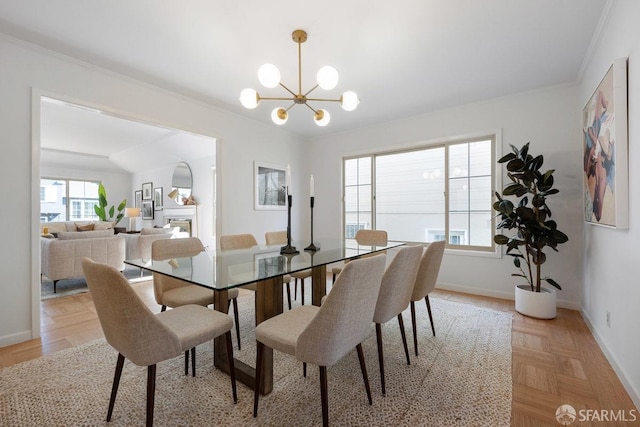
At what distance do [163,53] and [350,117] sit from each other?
244 centimetres

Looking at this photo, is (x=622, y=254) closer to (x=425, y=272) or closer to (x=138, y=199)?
(x=425, y=272)

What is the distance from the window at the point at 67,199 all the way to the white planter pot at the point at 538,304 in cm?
1070

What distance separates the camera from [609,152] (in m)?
1.88

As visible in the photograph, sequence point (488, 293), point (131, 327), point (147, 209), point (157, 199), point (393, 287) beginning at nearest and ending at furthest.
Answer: point (131, 327)
point (393, 287)
point (488, 293)
point (157, 199)
point (147, 209)

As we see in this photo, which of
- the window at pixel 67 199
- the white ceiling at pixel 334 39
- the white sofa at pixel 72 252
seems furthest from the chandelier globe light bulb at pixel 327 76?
the window at pixel 67 199

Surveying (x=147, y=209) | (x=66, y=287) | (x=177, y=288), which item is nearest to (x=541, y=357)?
(x=177, y=288)

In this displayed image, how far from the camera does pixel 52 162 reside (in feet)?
24.4

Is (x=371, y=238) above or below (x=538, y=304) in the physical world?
above

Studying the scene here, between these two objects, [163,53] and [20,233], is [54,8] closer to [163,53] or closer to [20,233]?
[163,53]

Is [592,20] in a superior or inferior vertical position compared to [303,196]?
superior

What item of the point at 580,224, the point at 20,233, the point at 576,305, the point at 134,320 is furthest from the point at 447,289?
the point at 20,233

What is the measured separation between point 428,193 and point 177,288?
11.1 feet

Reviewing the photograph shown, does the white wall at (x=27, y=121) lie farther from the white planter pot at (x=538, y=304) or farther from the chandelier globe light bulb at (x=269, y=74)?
the white planter pot at (x=538, y=304)

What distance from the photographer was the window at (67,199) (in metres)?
7.73
